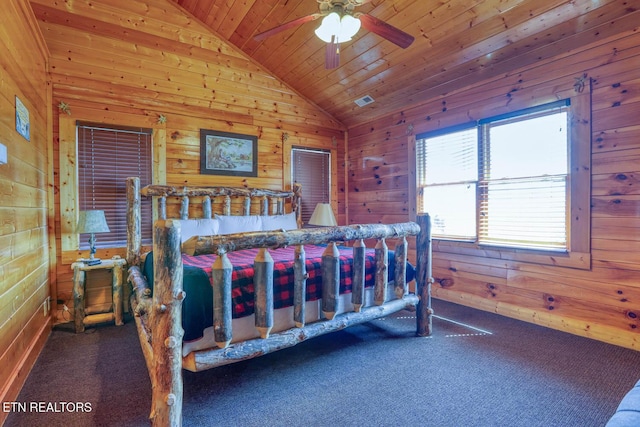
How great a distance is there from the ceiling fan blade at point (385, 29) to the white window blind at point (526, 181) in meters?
1.58

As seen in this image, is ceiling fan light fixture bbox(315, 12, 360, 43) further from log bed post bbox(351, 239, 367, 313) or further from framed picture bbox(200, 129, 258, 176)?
framed picture bbox(200, 129, 258, 176)

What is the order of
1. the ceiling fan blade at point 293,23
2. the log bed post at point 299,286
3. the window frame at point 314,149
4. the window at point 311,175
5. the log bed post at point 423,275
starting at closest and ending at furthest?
the log bed post at point 299,286
the ceiling fan blade at point 293,23
the log bed post at point 423,275
the window frame at point 314,149
the window at point 311,175

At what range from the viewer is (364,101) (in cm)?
424

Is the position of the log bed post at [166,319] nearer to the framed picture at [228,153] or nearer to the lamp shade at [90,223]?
the lamp shade at [90,223]

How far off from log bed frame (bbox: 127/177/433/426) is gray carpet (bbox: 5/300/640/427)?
28cm

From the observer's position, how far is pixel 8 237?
6.20ft

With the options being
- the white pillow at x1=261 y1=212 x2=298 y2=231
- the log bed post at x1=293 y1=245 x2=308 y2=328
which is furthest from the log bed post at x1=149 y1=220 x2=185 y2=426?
the white pillow at x1=261 y1=212 x2=298 y2=231

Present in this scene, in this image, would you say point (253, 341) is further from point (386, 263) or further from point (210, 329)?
point (386, 263)

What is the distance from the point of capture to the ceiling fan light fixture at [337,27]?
2.08m

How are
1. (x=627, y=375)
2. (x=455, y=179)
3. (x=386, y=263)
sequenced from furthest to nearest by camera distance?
(x=455, y=179)
(x=386, y=263)
(x=627, y=375)

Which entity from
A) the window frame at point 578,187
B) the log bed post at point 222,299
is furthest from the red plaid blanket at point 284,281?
the window frame at point 578,187

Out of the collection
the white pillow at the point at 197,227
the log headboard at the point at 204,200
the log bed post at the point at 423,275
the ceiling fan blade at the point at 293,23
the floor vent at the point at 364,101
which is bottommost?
the log bed post at the point at 423,275

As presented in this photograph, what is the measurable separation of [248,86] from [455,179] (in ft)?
9.20

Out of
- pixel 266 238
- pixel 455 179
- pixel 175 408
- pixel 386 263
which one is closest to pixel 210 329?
pixel 175 408
